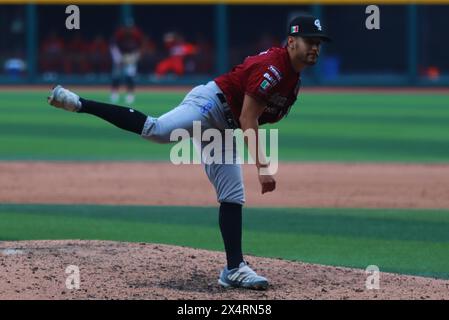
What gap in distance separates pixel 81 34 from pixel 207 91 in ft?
84.0

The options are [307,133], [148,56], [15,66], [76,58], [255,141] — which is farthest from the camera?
[148,56]

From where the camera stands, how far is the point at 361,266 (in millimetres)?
7277

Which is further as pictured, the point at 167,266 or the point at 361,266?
the point at 361,266

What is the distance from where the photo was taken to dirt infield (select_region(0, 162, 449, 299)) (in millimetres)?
6004

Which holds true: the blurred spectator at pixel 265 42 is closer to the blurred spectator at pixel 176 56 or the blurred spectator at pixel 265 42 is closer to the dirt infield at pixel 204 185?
the blurred spectator at pixel 176 56

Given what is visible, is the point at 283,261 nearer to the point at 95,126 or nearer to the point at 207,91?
the point at 207,91

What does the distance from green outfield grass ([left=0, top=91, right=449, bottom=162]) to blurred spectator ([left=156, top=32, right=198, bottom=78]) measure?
17.8 ft

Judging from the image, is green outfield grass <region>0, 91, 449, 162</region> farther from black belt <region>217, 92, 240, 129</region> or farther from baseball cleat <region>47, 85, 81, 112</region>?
baseball cleat <region>47, 85, 81, 112</region>

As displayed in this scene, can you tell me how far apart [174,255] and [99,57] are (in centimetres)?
2432

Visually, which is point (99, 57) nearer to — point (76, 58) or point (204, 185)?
point (76, 58)

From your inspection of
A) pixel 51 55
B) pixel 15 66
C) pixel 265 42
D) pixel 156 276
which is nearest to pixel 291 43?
pixel 156 276

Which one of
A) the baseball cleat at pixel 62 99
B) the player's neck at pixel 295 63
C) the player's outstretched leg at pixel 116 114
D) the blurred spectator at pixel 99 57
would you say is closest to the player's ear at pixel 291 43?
the player's neck at pixel 295 63

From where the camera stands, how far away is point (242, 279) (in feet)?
20.3
